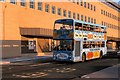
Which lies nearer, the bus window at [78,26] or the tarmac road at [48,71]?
the tarmac road at [48,71]

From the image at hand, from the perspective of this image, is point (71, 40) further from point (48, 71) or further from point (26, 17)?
point (26, 17)

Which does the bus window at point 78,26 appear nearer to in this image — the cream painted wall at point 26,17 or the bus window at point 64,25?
the bus window at point 64,25

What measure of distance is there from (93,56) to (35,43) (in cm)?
1667

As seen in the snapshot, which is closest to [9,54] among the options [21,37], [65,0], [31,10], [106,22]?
[21,37]

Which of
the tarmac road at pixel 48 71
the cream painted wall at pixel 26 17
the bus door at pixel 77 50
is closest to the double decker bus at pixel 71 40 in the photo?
the bus door at pixel 77 50

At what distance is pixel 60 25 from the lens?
→ 30641 mm

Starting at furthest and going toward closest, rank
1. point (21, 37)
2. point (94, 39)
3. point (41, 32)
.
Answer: point (41, 32), point (21, 37), point (94, 39)

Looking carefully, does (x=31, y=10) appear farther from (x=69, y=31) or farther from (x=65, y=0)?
(x=69, y=31)

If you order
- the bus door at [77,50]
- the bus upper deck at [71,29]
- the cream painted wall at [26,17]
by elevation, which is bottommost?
the bus door at [77,50]

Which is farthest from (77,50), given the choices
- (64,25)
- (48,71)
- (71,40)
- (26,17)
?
(26,17)

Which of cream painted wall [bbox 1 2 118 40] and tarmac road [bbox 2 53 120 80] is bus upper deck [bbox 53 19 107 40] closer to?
tarmac road [bbox 2 53 120 80]

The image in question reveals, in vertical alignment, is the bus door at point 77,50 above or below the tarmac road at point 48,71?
above

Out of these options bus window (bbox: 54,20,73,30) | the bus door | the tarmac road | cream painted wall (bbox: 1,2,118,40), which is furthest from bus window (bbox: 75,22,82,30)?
cream painted wall (bbox: 1,2,118,40)

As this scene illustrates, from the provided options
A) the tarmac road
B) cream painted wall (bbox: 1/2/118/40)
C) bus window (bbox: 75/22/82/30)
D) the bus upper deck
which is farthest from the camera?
cream painted wall (bbox: 1/2/118/40)
